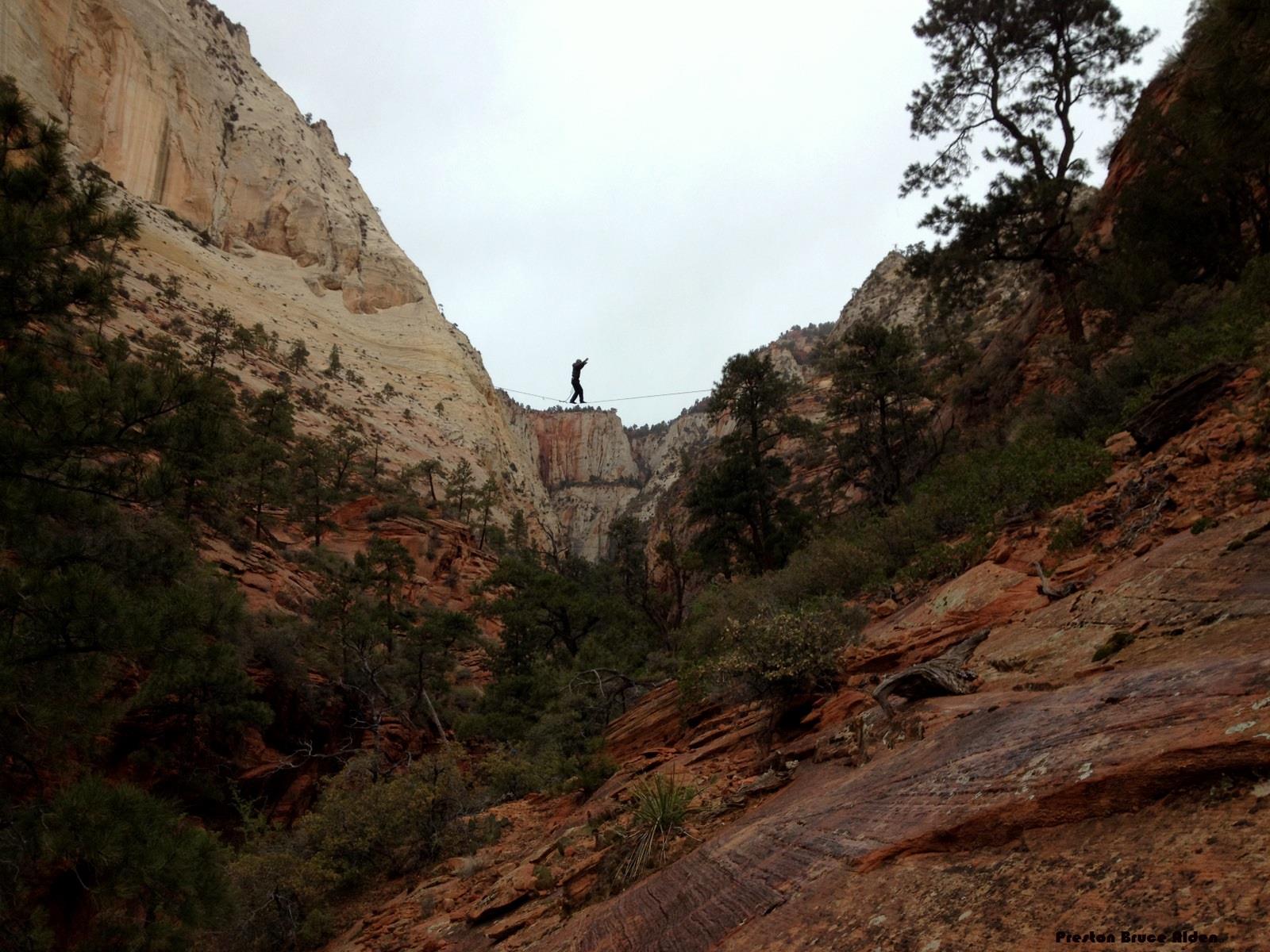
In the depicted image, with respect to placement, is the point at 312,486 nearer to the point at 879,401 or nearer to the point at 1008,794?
the point at 879,401

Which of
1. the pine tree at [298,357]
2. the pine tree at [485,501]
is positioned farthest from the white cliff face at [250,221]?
the pine tree at [485,501]

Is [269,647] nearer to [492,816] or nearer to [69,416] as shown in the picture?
[492,816]

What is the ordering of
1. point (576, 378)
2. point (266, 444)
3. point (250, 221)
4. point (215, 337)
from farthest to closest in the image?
point (250, 221)
point (215, 337)
point (266, 444)
point (576, 378)

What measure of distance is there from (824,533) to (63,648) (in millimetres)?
16689

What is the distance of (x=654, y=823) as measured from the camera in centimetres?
572

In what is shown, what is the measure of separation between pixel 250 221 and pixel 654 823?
7055cm

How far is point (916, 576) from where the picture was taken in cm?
1071

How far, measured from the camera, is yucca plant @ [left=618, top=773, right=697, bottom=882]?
18.0ft

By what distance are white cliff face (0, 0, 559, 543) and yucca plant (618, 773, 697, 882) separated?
131ft

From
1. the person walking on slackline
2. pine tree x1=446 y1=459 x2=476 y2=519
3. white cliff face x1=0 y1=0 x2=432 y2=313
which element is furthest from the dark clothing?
white cliff face x1=0 y1=0 x2=432 y2=313

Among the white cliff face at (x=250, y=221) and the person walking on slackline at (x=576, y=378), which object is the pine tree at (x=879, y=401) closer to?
the person walking on slackline at (x=576, y=378)

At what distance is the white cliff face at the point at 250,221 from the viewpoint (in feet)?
155

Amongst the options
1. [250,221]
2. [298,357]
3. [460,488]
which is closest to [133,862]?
[460,488]

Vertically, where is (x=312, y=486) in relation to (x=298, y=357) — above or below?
below
